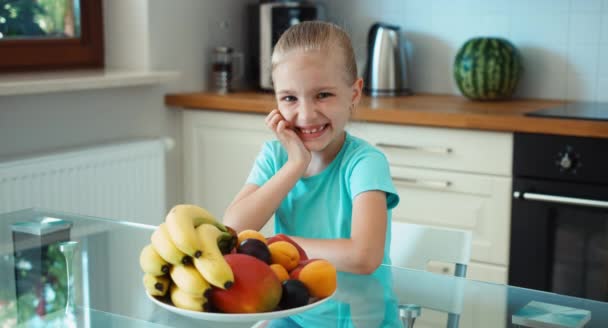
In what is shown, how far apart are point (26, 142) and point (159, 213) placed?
0.55m

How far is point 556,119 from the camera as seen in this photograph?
Answer: 2.37 m

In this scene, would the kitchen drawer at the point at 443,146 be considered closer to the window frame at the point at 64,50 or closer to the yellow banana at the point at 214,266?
the window frame at the point at 64,50

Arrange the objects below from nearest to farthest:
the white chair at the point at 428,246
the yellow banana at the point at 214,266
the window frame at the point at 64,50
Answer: the yellow banana at the point at 214,266
the white chair at the point at 428,246
the window frame at the point at 64,50

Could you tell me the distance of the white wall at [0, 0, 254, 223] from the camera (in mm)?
2619

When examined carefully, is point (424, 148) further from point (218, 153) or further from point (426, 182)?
point (218, 153)

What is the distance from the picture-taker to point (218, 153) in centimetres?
304

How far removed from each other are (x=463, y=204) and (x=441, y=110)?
0.97 feet

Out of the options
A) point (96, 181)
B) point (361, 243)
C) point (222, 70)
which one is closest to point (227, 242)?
point (361, 243)

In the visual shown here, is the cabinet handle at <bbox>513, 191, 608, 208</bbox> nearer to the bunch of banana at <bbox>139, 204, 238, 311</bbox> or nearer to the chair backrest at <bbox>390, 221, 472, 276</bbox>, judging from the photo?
the chair backrest at <bbox>390, 221, 472, 276</bbox>

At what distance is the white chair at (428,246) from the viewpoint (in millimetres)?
1786

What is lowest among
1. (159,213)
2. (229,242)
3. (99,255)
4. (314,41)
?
(159,213)

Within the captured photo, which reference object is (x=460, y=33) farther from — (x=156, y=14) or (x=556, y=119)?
(x=156, y=14)

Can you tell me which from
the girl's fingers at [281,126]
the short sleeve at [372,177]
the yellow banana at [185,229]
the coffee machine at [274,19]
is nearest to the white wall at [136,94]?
the coffee machine at [274,19]

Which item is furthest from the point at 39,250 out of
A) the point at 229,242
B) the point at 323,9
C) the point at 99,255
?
the point at 323,9
